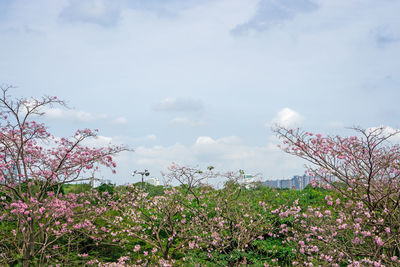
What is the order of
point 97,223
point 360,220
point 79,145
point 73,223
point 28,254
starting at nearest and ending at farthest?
1. point 360,220
2. point 28,254
3. point 79,145
4. point 73,223
5. point 97,223

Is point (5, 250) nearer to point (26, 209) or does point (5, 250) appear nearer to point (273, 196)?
point (26, 209)

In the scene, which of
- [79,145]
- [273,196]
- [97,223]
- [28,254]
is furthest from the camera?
[273,196]

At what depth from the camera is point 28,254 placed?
316 inches

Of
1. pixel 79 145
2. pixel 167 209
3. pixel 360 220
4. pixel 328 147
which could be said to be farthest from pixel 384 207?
pixel 79 145

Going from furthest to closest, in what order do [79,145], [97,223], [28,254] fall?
[97,223] < [79,145] < [28,254]

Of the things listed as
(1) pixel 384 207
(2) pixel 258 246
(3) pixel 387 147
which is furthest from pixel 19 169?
(3) pixel 387 147

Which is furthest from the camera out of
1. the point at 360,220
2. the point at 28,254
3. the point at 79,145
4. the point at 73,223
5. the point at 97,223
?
the point at 97,223

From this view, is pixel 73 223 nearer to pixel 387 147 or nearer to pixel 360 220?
pixel 360 220

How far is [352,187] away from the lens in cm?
720

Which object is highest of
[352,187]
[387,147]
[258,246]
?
[387,147]

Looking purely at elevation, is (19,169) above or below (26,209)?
above

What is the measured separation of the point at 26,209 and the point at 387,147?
312 inches

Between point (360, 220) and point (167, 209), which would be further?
point (167, 209)

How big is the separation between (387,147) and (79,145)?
22.7 ft
